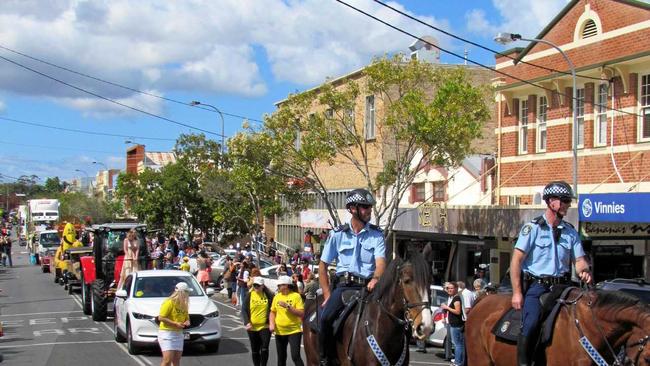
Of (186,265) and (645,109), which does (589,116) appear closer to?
(645,109)

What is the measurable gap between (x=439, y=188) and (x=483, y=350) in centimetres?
2571

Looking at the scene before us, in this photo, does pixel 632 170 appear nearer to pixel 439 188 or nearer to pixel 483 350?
pixel 439 188

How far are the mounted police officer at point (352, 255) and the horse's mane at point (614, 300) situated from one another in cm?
214

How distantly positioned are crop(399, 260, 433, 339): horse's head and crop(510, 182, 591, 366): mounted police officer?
87 centimetres

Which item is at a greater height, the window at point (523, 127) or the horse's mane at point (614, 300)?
the window at point (523, 127)

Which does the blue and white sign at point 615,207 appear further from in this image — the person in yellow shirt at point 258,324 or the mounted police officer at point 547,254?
the mounted police officer at point 547,254

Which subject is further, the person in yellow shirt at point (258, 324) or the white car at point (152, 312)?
the white car at point (152, 312)

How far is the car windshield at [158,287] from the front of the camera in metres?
17.9

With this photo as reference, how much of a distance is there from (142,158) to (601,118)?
86.1 metres

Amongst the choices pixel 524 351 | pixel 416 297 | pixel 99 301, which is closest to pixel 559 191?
pixel 524 351

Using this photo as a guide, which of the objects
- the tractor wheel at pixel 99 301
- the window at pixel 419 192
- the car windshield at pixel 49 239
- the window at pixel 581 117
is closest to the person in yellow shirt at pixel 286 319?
the tractor wheel at pixel 99 301

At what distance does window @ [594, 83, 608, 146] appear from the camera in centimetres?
2480

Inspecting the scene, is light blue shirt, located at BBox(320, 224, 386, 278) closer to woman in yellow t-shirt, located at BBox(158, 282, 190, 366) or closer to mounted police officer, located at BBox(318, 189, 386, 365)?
mounted police officer, located at BBox(318, 189, 386, 365)

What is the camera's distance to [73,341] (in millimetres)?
18766
